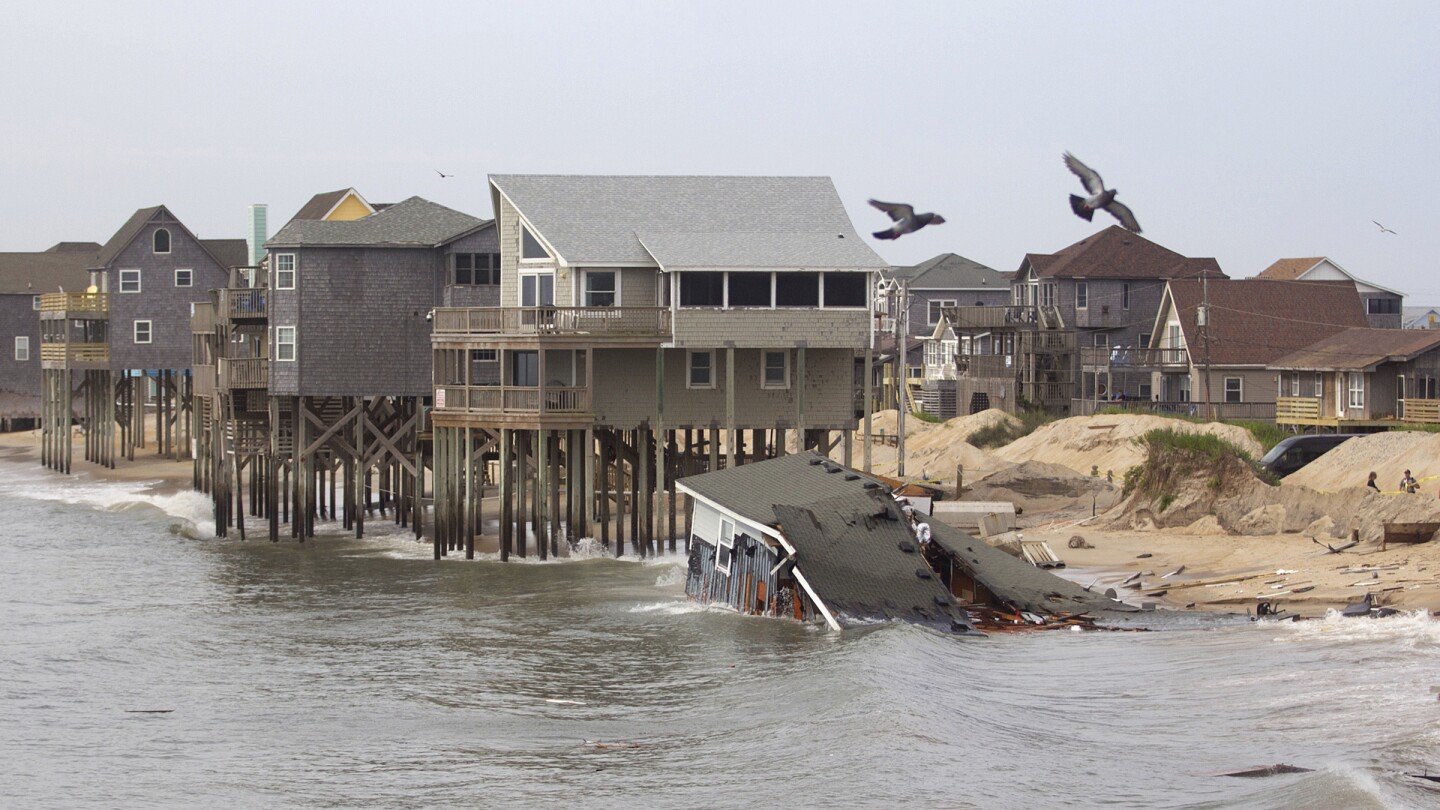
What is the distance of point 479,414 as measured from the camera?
41875 millimetres

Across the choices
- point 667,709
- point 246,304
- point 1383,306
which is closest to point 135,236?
point 246,304

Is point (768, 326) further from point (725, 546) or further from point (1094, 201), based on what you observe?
point (1094, 201)

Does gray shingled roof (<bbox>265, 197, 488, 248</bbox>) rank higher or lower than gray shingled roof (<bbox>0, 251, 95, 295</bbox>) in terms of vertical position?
lower

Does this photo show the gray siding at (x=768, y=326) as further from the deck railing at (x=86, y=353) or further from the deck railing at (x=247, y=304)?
the deck railing at (x=86, y=353)

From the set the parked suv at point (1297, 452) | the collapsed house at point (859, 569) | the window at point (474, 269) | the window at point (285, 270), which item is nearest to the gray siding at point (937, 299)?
the parked suv at point (1297, 452)

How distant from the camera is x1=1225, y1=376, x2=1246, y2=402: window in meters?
73.6

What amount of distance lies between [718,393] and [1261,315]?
1591 inches

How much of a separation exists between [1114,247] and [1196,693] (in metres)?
66.1

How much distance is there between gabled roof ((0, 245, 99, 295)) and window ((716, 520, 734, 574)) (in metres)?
69.2

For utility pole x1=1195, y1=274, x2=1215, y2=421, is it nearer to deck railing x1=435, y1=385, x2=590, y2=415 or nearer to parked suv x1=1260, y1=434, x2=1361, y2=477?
parked suv x1=1260, y1=434, x2=1361, y2=477

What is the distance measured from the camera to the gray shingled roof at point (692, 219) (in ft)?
140

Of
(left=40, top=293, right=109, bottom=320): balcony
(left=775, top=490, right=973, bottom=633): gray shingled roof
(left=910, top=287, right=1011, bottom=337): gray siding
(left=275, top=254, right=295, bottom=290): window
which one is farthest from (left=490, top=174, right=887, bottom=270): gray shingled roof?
(left=910, top=287, right=1011, bottom=337): gray siding

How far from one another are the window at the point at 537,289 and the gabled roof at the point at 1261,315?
38559mm

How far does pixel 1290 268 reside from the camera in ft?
341
